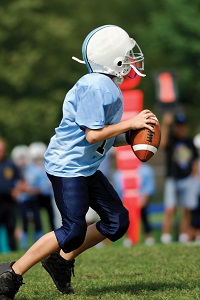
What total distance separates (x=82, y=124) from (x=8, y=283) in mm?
1204

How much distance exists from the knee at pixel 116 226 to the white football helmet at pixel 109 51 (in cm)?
102

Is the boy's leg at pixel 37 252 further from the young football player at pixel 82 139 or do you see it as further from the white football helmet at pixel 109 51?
the white football helmet at pixel 109 51

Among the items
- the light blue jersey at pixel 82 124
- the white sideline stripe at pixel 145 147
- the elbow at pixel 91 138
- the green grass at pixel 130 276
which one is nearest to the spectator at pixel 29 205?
the green grass at pixel 130 276

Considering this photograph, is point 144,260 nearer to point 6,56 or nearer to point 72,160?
point 72,160

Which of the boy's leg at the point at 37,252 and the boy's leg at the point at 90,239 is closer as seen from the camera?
the boy's leg at the point at 37,252

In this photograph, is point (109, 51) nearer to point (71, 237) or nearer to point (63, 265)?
point (71, 237)

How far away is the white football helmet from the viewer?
5.69 m

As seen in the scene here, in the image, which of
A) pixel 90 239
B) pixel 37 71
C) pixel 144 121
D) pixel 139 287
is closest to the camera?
pixel 144 121

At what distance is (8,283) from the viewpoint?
5629 mm

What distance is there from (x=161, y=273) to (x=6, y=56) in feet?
96.9

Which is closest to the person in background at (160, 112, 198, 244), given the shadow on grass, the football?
the shadow on grass

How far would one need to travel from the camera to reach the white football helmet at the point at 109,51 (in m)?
5.69

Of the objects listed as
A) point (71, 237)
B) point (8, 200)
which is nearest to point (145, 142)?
point (71, 237)

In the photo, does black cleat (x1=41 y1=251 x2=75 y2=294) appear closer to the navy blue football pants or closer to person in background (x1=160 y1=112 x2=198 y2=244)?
the navy blue football pants
